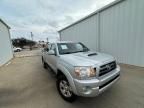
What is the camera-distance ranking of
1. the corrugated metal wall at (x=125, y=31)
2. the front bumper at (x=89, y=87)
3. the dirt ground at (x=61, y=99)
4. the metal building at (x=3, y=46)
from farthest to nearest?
the metal building at (x=3, y=46) → the corrugated metal wall at (x=125, y=31) → the dirt ground at (x=61, y=99) → the front bumper at (x=89, y=87)

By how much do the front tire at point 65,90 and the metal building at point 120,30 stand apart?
4.44 meters

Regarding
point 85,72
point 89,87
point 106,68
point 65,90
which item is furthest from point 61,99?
point 106,68

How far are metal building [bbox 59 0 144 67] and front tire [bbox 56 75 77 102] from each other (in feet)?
14.6

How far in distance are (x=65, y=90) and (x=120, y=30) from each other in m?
5.04

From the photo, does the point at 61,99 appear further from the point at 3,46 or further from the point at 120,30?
the point at 3,46

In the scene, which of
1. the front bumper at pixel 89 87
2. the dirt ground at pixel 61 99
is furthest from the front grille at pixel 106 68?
the dirt ground at pixel 61 99

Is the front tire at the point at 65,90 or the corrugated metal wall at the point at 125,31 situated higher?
the corrugated metal wall at the point at 125,31

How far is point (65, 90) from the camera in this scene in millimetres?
2629

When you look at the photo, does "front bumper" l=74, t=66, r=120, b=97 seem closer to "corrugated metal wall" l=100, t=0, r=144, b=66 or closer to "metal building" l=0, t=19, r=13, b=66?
"corrugated metal wall" l=100, t=0, r=144, b=66

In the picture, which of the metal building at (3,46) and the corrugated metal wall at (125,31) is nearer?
the corrugated metal wall at (125,31)

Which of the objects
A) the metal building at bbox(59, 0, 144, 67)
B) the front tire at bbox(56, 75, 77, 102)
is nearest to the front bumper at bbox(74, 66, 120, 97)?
the front tire at bbox(56, 75, 77, 102)

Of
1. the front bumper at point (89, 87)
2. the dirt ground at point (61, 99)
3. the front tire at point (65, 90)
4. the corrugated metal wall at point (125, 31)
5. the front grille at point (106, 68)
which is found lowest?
the dirt ground at point (61, 99)

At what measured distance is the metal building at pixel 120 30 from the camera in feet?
16.2

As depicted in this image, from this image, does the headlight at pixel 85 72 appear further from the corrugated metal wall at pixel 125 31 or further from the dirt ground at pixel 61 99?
the corrugated metal wall at pixel 125 31
